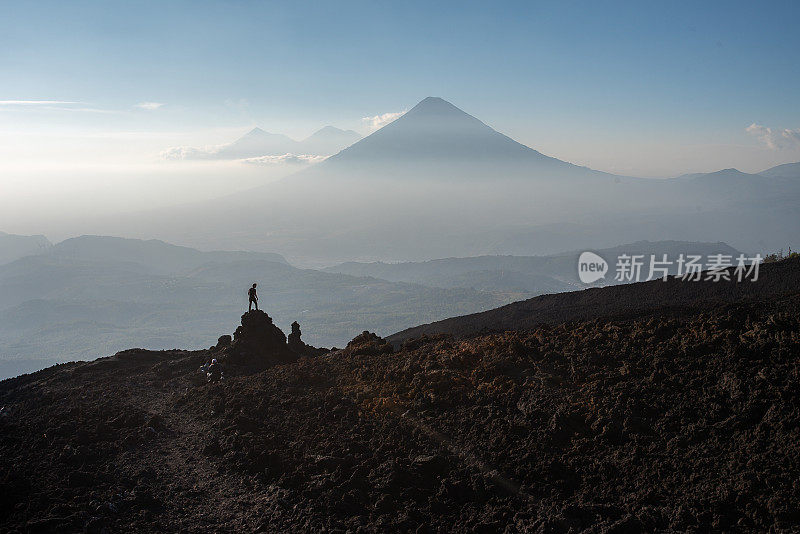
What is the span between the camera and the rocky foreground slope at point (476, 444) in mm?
7867

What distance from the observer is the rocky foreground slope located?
7.87 m

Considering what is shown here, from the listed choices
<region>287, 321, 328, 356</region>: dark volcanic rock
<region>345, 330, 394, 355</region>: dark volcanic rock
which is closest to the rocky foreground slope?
<region>345, 330, 394, 355</region>: dark volcanic rock

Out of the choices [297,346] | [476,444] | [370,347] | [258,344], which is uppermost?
[370,347]

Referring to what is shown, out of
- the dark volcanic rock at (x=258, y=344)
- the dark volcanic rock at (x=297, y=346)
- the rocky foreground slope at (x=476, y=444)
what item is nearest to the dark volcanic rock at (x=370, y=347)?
Answer: the rocky foreground slope at (x=476, y=444)

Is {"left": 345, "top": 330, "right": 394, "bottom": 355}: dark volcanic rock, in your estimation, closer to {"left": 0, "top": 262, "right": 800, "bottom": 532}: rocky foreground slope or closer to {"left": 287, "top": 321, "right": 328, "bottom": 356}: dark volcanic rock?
{"left": 0, "top": 262, "right": 800, "bottom": 532}: rocky foreground slope

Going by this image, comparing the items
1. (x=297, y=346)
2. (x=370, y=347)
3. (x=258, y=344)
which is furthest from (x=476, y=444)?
(x=297, y=346)

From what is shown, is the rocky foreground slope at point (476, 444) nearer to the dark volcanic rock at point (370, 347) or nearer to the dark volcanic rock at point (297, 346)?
the dark volcanic rock at point (370, 347)

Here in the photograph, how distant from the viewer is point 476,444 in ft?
33.0

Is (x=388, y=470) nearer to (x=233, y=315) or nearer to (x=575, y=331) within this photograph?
(x=575, y=331)

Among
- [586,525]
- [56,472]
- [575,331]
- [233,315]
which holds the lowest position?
[233,315]

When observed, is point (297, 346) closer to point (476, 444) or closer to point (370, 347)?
Answer: point (370, 347)

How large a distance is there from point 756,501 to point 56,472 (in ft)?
44.3

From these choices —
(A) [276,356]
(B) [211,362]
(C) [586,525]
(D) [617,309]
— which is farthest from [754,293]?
(B) [211,362]

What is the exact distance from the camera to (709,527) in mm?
6816
